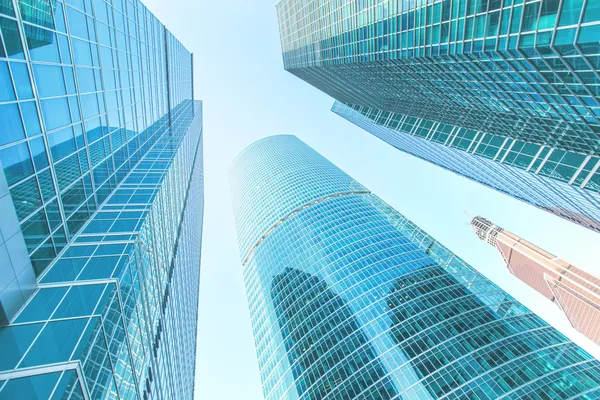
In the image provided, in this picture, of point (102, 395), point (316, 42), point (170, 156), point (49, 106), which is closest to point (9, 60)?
point (49, 106)

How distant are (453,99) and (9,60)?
51.8m

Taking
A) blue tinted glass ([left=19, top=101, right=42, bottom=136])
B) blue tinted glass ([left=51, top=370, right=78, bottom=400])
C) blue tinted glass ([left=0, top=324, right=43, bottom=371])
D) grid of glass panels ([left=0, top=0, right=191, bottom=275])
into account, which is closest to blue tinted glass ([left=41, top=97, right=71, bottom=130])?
grid of glass panels ([left=0, top=0, right=191, bottom=275])

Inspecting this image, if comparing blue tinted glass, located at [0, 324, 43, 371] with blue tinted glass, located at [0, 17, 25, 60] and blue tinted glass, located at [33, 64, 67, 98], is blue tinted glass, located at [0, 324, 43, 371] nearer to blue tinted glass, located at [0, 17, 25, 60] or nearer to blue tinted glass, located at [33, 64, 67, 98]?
blue tinted glass, located at [33, 64, 67, 98]

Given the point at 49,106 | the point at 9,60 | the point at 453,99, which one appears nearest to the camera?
the point at 9,60

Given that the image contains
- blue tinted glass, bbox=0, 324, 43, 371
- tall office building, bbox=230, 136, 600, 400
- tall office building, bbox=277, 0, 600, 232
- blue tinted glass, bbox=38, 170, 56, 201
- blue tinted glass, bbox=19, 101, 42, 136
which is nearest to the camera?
blue tinted glass, bbox=0, 324, 43, 371

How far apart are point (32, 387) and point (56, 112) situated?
45.5ft

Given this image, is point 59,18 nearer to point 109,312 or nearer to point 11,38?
point 11,38

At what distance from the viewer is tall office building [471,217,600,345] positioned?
145625 mm

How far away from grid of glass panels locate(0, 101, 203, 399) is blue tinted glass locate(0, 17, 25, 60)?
37.5 ft

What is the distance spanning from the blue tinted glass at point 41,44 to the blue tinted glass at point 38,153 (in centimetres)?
397

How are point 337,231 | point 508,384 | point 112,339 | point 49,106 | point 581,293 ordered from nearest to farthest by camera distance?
point 49,106, point 112,339, point 508,384, point 337,231, point 581,293

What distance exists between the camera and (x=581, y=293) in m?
150

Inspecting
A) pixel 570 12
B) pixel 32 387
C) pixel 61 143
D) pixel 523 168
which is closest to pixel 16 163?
pixel 61 143

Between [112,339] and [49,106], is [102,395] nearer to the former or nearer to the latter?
[112,339]
